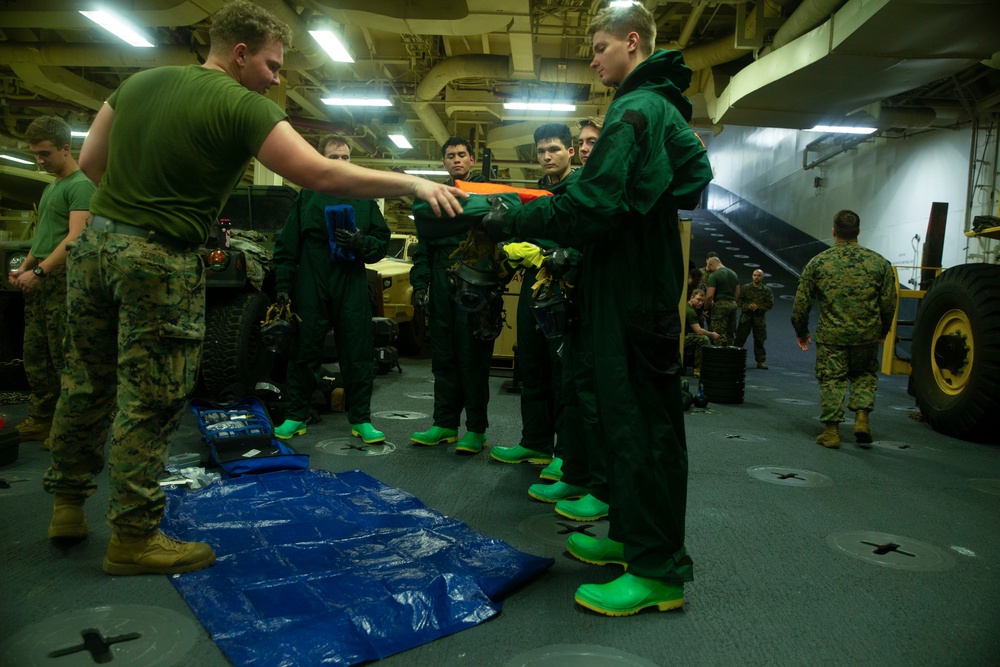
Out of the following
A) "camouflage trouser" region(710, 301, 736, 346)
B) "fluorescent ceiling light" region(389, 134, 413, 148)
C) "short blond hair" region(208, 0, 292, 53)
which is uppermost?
"fluorescent ceiling light" region(389, 134, 413, 148)

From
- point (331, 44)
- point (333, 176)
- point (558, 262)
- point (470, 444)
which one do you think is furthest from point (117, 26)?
point (558, 262)

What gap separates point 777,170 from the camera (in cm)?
2039

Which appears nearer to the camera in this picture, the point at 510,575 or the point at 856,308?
the point at 510,575

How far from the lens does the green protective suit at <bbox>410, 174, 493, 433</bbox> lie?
393 cm

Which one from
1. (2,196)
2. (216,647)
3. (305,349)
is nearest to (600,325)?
(216,647)

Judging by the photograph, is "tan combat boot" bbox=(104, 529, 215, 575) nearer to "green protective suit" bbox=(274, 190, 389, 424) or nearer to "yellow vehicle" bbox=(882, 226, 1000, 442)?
"green protective suit" bbox=(274, 190, 389, 424)

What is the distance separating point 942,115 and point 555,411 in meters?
12.4

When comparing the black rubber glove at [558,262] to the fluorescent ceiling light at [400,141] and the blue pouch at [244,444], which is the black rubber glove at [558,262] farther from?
the fluorescent ceiling light at [400,141]

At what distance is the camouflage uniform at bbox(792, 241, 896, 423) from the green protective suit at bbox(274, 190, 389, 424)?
3323 mm

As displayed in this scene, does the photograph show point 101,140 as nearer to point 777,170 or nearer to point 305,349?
point 305,349

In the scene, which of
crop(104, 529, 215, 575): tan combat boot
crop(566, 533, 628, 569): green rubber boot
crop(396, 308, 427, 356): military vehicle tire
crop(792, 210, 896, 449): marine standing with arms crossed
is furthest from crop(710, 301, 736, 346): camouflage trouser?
crop(104, 529, 215, 575): tan combat boot

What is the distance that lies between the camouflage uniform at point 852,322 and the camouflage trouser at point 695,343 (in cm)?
311

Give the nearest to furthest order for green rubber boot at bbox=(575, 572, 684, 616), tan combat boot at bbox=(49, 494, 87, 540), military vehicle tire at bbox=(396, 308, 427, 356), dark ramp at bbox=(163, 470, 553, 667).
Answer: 1. dark ramp at bbox=(163, 470, 553, 667)
2. green rubber boot at bbox=(575, 572, 684, 616)
3. tan combat boot at bbox=(49, 494, 87, 540)
4. military vehicle tire at bbox=(396, 308, 427, 356)

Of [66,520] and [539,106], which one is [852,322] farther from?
[539,106]
